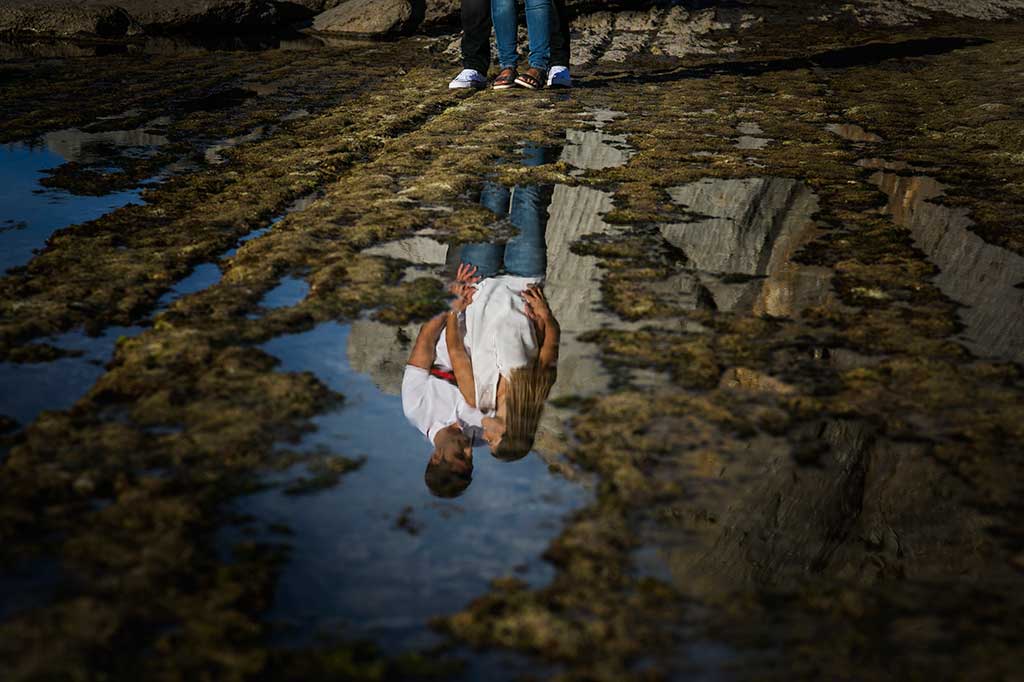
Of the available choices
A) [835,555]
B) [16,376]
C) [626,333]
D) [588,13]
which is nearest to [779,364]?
[626,333]

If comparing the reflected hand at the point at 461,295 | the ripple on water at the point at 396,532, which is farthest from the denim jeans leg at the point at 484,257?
the ripple on water at the point at 396,532

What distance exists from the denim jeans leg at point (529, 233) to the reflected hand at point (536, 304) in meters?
0.15

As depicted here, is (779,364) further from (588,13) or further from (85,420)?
(588,13)

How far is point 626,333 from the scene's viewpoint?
2734mm

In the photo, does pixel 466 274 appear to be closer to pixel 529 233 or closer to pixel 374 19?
pixel 529 233

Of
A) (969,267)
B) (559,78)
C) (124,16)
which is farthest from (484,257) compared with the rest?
(124,16)

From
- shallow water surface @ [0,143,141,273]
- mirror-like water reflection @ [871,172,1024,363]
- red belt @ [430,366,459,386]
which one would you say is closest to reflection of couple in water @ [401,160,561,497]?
red belt @ [430,366,459,386]

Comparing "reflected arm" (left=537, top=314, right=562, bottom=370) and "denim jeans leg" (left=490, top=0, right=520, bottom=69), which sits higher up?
"denim jeans leg" (left=490, top=0, right=520, bottom=69)

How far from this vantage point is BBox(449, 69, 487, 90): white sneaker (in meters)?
7.14

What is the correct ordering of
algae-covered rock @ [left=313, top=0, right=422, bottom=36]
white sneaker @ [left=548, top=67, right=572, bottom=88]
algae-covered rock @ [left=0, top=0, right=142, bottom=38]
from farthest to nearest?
1. algae-covered rock @ [left=313, top=0, right=422, bottom=36]
2. algae-covered rock @ [left=0, top=0, right=142, bottom=38]
3. white sneaker @ [left=548, top=67, right=572, bottom=88]

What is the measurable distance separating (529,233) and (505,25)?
156 inches

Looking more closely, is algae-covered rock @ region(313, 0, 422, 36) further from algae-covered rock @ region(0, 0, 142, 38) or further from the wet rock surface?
the wet rock surface

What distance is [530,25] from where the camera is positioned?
718 centimetres

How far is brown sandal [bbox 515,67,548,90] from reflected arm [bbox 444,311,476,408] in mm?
4645
